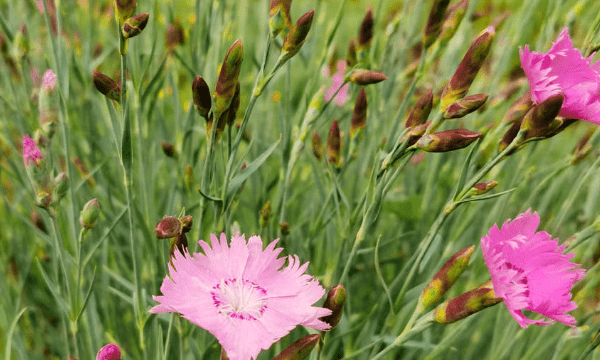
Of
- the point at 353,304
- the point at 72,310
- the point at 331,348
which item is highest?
the point at 72,310

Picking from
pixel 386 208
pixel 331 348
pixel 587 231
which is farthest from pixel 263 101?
pixel 587 231

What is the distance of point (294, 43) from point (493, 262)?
1.06ft

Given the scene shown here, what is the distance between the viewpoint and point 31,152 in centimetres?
60

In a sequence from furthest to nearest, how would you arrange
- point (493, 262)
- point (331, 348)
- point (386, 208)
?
point (386, 208)
point (331, 348)
point (493, 262)

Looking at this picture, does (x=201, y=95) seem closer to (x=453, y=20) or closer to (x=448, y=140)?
(x=448, y=140)

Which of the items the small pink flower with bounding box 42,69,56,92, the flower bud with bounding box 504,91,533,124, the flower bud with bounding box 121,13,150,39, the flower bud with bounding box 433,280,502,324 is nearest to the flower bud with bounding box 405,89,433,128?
the flower bud with bounding box 504,91,533,124

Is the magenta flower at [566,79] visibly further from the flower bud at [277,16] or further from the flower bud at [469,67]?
the flower bud at [277,16]

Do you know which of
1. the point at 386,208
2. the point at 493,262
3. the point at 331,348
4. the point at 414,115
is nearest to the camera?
the point at 493,262

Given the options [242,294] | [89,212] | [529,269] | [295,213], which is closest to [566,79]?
[529,269]

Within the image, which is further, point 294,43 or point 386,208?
point 386,208

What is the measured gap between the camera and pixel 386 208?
1074mm

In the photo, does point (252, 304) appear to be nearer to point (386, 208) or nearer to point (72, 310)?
point (72, 310)

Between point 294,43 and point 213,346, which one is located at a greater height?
point 294,43

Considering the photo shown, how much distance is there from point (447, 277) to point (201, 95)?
343 millimetres
